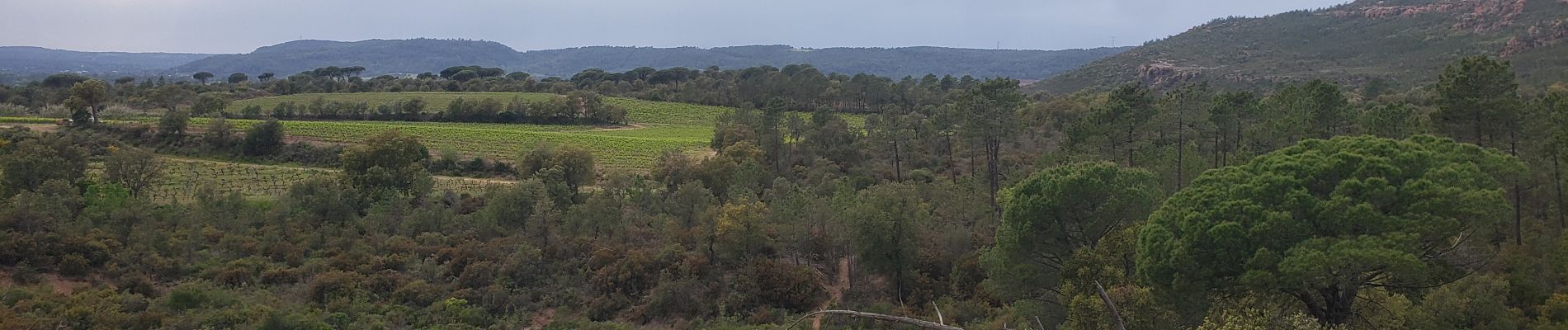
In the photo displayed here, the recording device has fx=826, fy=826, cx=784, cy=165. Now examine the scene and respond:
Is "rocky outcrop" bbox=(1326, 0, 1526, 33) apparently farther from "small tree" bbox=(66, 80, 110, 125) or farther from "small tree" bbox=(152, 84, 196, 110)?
"small tree" bbox=(152, 84, 196, 110)

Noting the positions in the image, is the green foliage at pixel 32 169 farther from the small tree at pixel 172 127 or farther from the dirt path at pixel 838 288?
the dirt path at pixel 838 288

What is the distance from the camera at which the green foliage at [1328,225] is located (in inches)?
529

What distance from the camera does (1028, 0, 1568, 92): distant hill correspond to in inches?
2825

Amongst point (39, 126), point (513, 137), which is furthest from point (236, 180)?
point (39, 126)

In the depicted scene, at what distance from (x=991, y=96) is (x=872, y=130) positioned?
18188 millimetres

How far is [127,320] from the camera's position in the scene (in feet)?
66.5

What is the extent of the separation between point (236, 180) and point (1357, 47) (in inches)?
4312

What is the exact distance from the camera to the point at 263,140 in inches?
2315

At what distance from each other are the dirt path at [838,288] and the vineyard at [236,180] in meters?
19.0

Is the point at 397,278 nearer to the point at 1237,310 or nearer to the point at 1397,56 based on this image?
the point at 1237,310

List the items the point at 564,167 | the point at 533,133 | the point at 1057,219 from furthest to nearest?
the point at 533,133 < the point at 564,167 < the point at 1057,219

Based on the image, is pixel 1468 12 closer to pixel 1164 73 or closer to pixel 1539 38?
pixel 1539 38

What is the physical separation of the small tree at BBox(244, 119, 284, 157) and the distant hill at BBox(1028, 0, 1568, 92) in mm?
84408

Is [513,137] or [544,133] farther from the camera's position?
[544,133]
